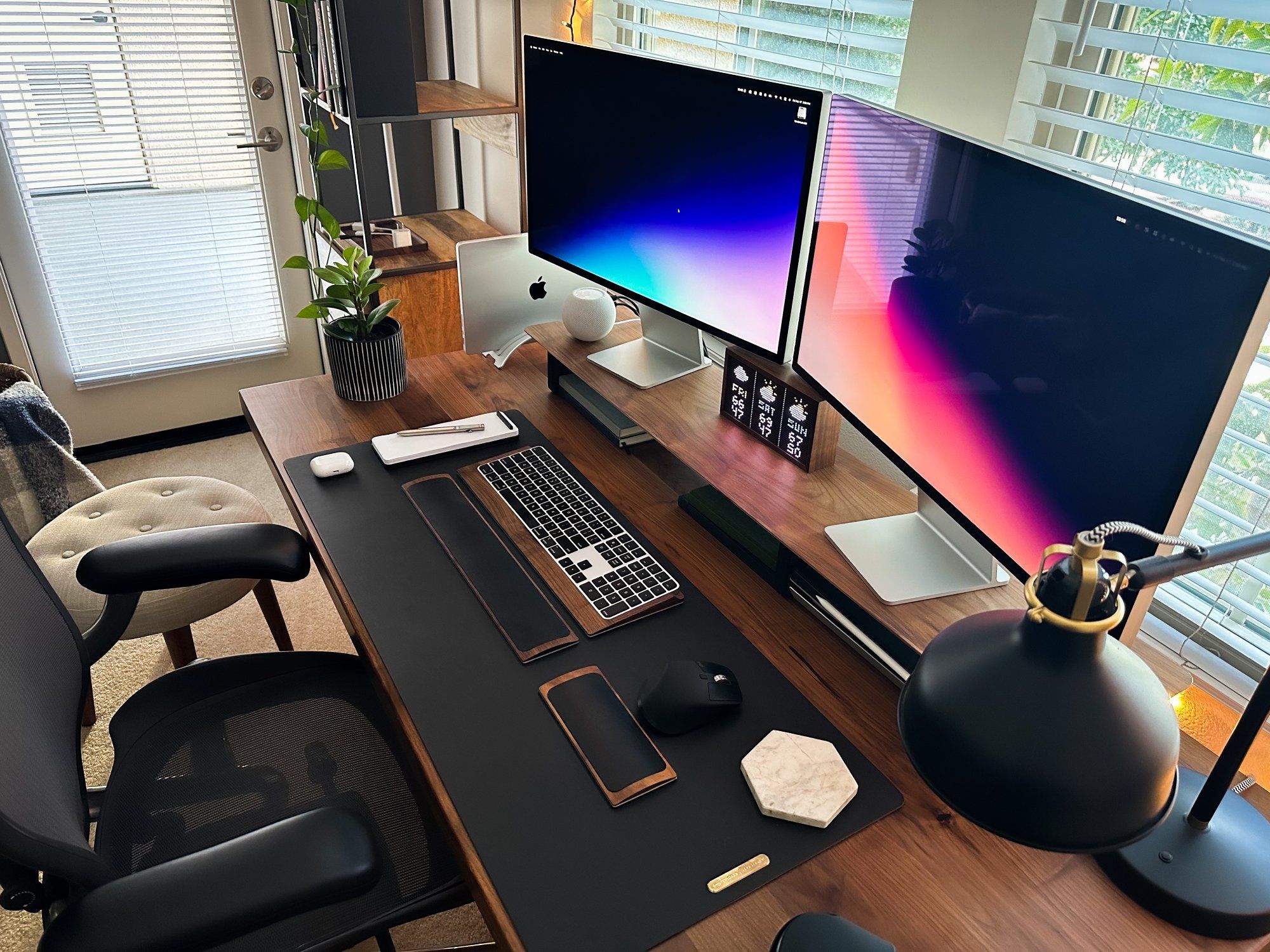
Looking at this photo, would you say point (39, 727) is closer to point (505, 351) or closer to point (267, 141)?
point (505, 351)

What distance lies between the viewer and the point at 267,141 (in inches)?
103

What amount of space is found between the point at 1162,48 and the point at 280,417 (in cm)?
143

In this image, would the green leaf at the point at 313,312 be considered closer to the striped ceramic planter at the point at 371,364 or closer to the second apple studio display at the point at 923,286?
the striped ceramic planter at the point at 371,364

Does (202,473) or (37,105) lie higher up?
(37,105)

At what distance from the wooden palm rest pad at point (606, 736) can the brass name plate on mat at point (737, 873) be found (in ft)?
0.37

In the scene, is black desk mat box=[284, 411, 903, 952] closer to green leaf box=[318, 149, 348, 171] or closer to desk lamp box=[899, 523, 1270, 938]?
desk lamp box=[899, 523, 1270, 938]

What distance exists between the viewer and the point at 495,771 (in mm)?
898

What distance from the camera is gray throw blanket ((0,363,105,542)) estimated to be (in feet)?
6.31

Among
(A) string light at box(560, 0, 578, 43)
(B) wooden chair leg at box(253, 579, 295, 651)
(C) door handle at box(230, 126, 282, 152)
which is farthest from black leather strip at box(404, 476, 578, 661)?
(C) door handle at box(230, 126, 282, 152)

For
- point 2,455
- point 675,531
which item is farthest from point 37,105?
point 675,531

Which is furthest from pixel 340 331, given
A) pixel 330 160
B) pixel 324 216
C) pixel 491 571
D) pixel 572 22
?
pixel 572 22

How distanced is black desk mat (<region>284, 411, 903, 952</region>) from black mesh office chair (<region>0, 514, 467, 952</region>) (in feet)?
0.41

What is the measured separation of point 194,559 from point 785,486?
810 mm

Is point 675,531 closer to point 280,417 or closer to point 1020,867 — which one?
point 1020,867
